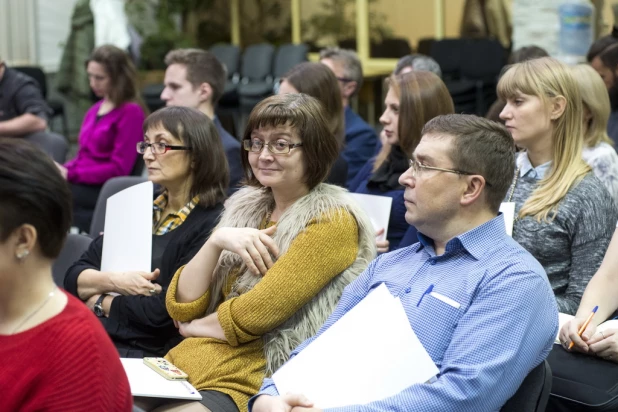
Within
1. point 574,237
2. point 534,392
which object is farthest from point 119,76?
point 534,392

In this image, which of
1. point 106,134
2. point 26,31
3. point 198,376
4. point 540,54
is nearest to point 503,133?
point 198,376

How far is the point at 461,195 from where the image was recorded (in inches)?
85.0

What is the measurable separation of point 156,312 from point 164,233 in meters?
0.36

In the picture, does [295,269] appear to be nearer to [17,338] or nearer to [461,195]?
[461,195]

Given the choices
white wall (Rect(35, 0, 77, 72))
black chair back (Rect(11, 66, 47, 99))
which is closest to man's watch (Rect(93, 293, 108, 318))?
black chair back (Rect(11, 66, 47, 99))

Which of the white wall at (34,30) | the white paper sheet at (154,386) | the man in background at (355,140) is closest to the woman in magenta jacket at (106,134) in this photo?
the man in background at (355,140)

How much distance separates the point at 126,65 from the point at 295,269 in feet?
10.8

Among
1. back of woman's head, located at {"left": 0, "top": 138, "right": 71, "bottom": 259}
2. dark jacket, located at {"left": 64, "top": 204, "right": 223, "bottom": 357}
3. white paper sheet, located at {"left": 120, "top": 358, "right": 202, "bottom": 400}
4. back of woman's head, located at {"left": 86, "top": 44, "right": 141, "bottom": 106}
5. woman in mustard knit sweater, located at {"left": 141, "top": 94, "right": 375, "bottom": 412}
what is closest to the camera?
back of woman's head, located at {"left": 0, "top": 138, "right": 71, "bottom": 259}

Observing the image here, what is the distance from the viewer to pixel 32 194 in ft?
4.89

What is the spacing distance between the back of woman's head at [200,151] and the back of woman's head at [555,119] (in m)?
1.09

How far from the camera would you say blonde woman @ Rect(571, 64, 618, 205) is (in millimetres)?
3432

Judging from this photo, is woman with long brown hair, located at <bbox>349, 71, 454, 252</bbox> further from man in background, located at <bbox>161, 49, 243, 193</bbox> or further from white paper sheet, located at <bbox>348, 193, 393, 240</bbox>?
man in background, located at <bbox>161, 49, 243, 193</bbox>

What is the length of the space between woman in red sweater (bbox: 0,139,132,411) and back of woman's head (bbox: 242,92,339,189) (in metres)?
1.14

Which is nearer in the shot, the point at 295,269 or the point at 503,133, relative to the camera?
the point at 503,133
